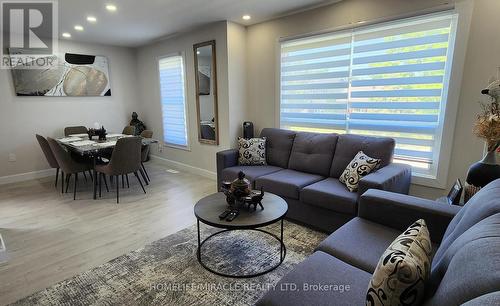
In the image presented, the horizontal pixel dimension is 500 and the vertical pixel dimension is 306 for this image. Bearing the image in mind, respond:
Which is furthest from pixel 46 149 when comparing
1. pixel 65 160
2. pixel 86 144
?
pixel 86 144

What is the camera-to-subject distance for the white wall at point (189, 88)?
4113 mm

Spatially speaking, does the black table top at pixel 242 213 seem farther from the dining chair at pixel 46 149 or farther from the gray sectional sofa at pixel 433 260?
the dining chair at pixel 46 149

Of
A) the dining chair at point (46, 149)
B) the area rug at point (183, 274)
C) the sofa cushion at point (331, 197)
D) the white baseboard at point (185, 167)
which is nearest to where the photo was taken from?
the area rug at point (183, 274)

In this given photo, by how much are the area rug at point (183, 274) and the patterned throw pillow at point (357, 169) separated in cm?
59

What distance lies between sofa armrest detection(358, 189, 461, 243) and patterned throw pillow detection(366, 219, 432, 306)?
853 millimetres

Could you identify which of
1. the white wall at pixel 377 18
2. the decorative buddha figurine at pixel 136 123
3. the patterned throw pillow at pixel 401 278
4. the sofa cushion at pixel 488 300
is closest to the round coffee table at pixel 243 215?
the patterned throw pillow at pixel 401 278

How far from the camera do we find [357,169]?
2678 mm

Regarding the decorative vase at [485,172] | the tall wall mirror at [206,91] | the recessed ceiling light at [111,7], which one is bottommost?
the decorative vase at [485,172]

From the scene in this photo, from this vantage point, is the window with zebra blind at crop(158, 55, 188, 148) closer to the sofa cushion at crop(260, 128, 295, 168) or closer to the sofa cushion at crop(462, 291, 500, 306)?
the sofa cushion at crop(260, 128, 295, 168)

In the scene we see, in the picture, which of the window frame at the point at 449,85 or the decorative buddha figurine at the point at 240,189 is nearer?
the decorative buddha figurine at the point at 240,189

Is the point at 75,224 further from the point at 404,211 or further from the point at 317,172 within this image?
the point at 404,211

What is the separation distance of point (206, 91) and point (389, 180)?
3.12 meters

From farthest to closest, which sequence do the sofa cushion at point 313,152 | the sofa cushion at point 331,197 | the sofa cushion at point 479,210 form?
the sofa cushion at point 313,152, the sofa cushion at point 331,197, the sofa cushion at point 479,210

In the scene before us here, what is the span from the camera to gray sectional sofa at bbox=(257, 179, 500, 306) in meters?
0.76
